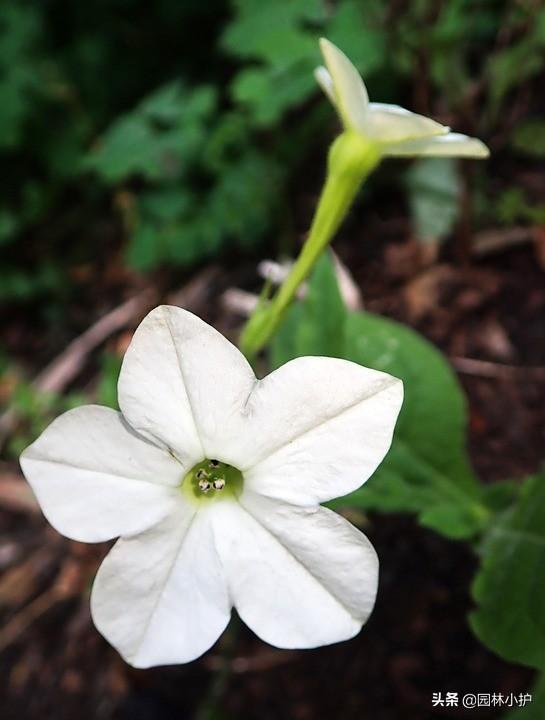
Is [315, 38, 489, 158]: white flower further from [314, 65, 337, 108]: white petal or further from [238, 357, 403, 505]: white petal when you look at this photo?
[238, 357, 403, 505]: white petal

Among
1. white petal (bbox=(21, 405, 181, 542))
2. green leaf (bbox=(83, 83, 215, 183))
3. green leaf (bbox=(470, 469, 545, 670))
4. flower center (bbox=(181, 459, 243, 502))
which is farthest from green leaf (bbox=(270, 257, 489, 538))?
green leaf (bbox=(83, 83, 215, 183))

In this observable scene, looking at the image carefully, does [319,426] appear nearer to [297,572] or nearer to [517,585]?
[297,572]

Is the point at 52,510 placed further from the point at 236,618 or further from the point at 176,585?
the point at 236,618

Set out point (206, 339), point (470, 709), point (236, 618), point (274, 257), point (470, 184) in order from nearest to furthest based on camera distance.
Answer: point (206, 339) → point (470, 709) → point (236, 618) → point (470, 184) → point (274, 257)

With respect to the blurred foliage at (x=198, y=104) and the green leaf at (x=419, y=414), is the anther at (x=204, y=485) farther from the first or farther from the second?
the blurred foliage at (x=198, y=104)

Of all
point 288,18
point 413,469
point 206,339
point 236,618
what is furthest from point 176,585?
point 288,18

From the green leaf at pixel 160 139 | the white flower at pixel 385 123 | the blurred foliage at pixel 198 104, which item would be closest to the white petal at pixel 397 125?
the white flower at pixel 385 123
